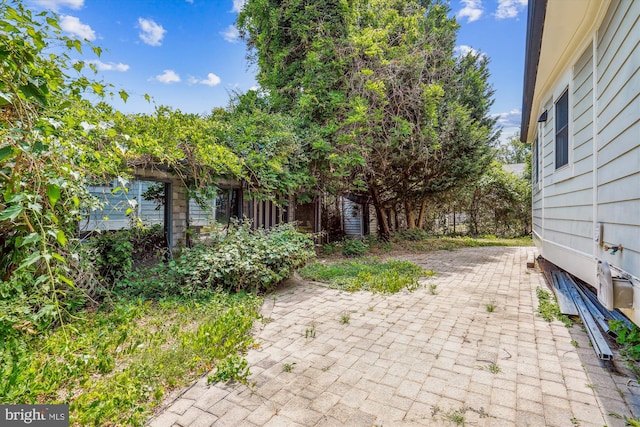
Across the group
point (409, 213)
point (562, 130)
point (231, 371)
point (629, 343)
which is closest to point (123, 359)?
point (231, 371)

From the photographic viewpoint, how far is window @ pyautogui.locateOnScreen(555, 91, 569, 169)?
4.77m

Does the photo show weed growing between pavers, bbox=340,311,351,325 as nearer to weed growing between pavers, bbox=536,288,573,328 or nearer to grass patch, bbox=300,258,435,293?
grass patch, bbox=300,258,435,293

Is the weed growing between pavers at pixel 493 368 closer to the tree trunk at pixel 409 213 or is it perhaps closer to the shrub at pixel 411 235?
the shrub at pixel 411 235

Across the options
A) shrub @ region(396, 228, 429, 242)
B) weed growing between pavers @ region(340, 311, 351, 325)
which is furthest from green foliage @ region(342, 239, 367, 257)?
weed growing between pavers @ region(340, 311, 351, 325)

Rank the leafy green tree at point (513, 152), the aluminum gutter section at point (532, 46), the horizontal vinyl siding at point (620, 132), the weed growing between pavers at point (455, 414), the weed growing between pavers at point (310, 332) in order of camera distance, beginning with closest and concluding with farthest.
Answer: the weed growing between pavers at point (455, 414), the horizontal vinyl siding at point (620, 132), the weed growing between pavers at point (310, 332), the aluminum gutter section at point (532, 46), the leafy green tree at point (513, 152)

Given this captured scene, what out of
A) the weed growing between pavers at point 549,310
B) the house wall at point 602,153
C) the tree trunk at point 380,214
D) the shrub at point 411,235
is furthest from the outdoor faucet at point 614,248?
the shrub at point 411,235

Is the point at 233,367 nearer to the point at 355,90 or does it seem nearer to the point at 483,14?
the point at 355,90

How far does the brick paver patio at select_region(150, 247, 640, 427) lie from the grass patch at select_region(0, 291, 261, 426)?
0.64 ft

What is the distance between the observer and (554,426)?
1882 mm

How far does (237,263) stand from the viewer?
4547 millimetres

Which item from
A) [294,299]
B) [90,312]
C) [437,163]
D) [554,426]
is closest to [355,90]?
[437,163]

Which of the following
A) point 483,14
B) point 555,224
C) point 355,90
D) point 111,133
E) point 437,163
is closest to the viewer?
point 111,133

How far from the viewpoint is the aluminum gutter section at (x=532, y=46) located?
11.2ft

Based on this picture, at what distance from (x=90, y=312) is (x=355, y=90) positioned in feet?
23.4
